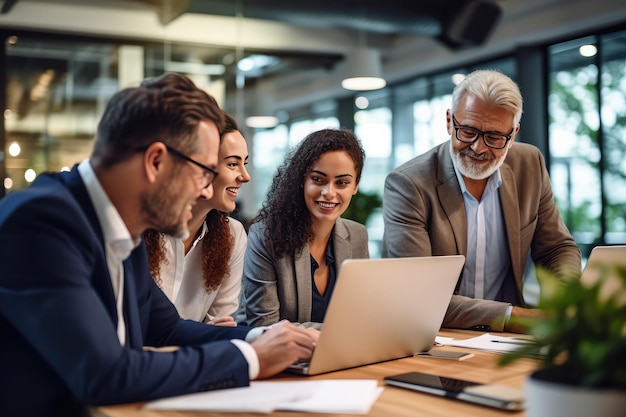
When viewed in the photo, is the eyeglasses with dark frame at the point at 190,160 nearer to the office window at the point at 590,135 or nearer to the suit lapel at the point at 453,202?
the suit lapel at the point at 453,202

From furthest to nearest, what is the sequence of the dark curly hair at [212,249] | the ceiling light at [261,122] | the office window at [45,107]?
1. the ceiling light at [261,122]
2. the office window at [45,107]
3. the dark curly hair at [212,249]

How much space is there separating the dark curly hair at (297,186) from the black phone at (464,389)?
115 cm

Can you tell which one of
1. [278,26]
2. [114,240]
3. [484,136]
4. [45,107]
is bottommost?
[114,240]

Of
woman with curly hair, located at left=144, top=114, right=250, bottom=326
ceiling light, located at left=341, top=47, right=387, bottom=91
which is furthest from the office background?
woman with curly hair, located at left=144, top=114, right=250, bottom=326

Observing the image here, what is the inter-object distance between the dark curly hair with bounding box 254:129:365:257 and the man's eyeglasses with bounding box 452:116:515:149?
443 mm

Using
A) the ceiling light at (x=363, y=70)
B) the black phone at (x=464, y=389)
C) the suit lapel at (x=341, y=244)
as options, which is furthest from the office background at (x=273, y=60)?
the black phone at (x=464, y=389)

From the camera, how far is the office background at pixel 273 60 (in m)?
6.32

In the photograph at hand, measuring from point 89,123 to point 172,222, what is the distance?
211 inches

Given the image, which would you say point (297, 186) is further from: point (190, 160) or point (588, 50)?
point (588, 50)

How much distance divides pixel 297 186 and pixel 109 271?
55.8 inches

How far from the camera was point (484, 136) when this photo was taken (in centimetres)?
271

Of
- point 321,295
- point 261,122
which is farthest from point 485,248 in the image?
point 261,122

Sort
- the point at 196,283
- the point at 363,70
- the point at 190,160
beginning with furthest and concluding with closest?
1. the point at 363,70
2. the point at 196,283
3. the point at 190,160

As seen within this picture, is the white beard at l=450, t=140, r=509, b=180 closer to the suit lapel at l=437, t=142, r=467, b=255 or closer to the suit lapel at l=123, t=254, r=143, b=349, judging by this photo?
the suit lapel at l=437, t=142, r=467, b=255
